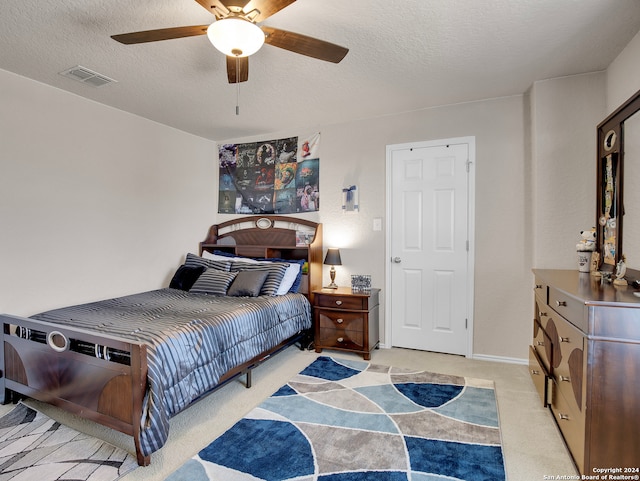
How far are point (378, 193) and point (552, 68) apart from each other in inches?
70.6

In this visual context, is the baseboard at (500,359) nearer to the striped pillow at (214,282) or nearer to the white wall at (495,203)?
the white wall at (495,203)

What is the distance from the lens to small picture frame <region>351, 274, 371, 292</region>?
357 centimetres

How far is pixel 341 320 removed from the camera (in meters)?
3.54

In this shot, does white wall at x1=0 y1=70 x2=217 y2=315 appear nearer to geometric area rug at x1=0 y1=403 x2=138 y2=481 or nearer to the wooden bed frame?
the wooden bed frame

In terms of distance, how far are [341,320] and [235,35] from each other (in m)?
2.65

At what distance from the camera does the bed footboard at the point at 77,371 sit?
1.84 metres

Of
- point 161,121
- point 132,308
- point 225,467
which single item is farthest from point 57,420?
point 161,121

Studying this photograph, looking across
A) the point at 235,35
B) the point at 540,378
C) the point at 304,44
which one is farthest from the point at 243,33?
the point at 540,378

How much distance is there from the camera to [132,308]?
2.89 metres

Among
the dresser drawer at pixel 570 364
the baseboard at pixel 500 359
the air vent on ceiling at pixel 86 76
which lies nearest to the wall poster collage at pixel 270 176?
the air vent on ceiling at pixel 86 76

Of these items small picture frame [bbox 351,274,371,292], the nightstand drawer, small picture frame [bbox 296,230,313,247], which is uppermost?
small picture frame [bbox 296,230,313,247]

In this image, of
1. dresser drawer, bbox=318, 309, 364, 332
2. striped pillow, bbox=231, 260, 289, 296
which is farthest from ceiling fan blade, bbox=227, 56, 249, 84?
dresser drawer, bbox=318, 309, 364, 332

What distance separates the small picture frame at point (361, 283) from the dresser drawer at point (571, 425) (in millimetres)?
1771

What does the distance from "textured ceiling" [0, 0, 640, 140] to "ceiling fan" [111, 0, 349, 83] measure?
0.86 ft
